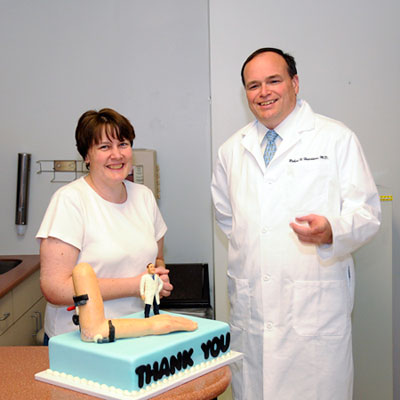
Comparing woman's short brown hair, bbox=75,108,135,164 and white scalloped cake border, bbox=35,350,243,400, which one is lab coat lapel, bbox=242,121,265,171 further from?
white scalloped cake border, bbox=35,350,243,400

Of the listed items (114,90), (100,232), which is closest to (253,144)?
(100,232)

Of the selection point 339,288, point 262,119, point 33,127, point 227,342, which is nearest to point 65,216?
point 227,342

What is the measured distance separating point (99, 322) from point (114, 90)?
6.56ft

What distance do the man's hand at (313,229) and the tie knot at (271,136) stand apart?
46 centimetres

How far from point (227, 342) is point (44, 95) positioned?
7.01 feet

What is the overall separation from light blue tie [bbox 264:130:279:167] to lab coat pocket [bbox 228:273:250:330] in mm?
448

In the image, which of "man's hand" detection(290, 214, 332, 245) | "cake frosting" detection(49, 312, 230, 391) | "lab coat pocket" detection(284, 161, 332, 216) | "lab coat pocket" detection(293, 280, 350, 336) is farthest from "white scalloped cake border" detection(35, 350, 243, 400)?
"lab coat pocket" detection(284, 161, 332, 216)

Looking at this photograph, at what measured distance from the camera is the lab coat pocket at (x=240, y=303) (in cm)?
190

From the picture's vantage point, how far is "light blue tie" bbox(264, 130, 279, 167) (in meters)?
1.94

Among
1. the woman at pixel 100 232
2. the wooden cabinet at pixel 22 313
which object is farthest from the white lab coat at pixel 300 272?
the wooden cabinet at pixel 22 313

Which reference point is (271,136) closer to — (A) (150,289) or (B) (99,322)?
(A) (150,289)

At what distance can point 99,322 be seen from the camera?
119 cm

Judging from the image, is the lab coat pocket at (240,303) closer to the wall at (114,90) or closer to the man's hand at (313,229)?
the man's hand at (313,229)

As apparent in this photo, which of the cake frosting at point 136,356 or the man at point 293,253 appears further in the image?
the man at point 293,253
